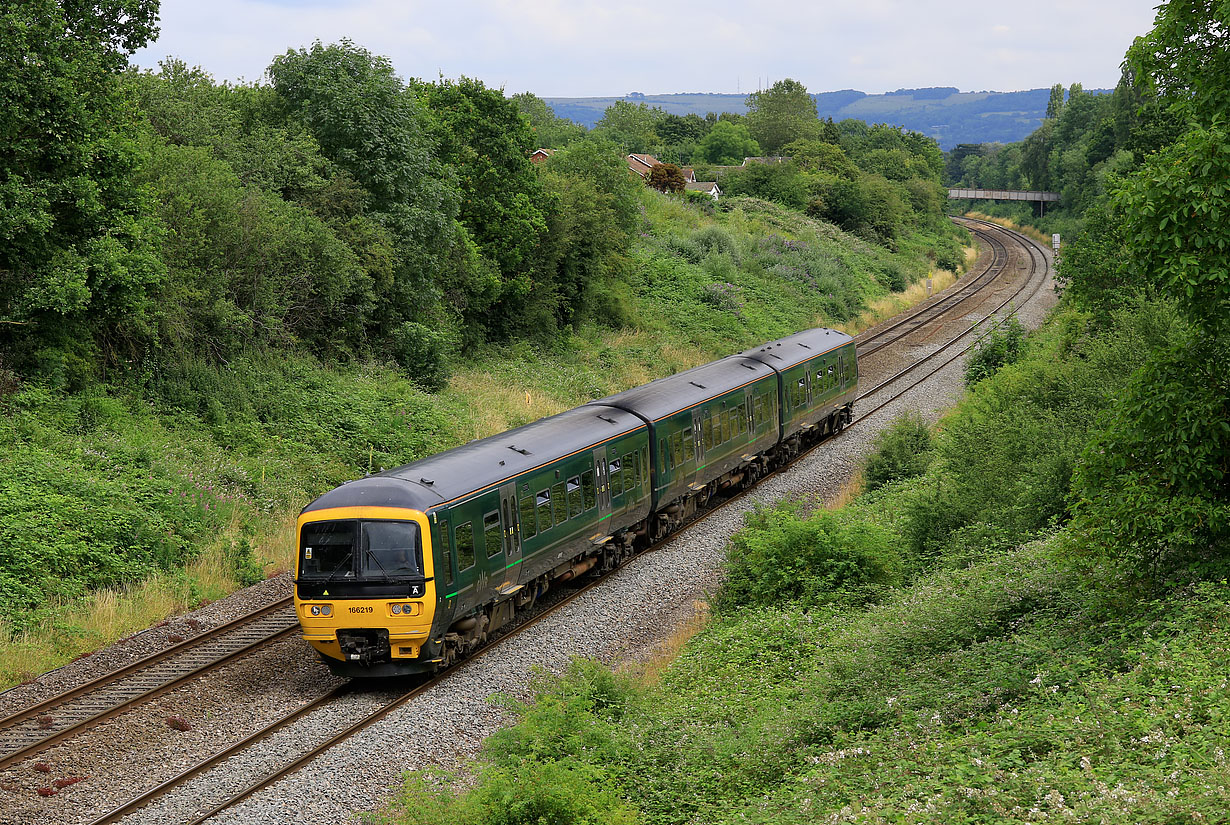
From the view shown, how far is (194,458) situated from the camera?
2078cm

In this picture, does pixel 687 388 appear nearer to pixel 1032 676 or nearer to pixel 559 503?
pixel 559 503

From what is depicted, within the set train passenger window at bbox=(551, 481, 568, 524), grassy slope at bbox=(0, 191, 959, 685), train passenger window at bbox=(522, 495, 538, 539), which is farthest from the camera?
train passenger window at bbox=(551, 481, 568, 524)

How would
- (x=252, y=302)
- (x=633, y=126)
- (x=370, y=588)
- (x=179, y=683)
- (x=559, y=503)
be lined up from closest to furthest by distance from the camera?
(x=370, y=588) < (x=179, y=683) < (x=559, y=503) < (x=252, y=302) < (x=633, y=126)

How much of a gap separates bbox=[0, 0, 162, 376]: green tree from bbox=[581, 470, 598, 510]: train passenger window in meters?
8.77

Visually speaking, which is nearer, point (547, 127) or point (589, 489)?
point (589, 489)

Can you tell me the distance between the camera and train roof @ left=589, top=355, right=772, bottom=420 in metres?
20.9

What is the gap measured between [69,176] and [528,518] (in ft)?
33.2

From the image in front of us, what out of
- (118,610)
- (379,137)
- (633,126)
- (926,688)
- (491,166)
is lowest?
(118,610)

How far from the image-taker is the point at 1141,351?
17156 millimetres

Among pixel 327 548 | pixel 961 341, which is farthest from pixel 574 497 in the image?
pixel 961 341

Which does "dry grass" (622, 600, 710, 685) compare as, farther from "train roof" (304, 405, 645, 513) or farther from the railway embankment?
"train roof" (304, 405, 645, 513)

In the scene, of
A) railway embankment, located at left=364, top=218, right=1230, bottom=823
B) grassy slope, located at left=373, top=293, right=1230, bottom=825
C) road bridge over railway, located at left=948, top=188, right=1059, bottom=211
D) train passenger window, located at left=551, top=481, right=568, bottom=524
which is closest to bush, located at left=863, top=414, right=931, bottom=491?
railway embankment, located at left=364, top=218, right=1230, bottom=823

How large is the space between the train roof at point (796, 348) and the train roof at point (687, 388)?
0.71 meters

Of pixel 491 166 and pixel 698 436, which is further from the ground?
pixel 491 166
